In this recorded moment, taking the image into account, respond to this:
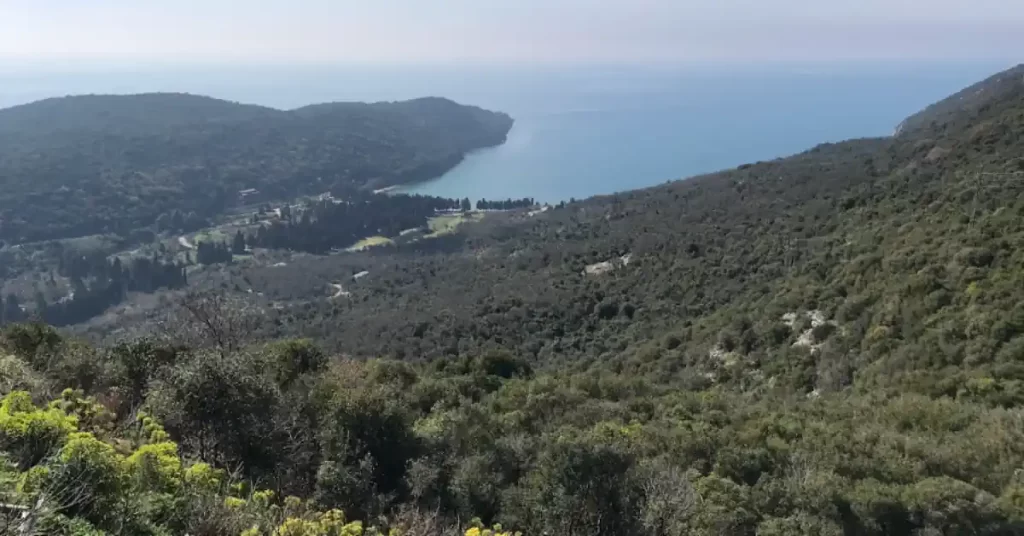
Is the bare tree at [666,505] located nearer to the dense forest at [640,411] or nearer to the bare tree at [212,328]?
the dense forest at [640,411]

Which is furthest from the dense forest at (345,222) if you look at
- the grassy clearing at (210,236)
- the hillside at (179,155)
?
the hillside at (179,155)

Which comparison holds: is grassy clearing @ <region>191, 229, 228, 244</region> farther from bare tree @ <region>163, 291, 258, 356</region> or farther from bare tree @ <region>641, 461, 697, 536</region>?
bare tree @ <region>641, 461, 697, 536</region>

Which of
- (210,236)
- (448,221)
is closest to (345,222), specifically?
(448,221)

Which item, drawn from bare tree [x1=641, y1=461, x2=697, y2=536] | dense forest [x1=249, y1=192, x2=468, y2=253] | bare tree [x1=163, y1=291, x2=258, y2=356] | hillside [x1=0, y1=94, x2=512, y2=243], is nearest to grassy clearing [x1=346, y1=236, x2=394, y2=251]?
dense forest [x1=249, y1=192, x2=468, y2=253]

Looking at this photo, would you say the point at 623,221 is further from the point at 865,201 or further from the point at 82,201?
the point at 82,201

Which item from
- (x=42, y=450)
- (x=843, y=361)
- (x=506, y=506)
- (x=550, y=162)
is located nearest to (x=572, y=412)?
(x=506, y=506)

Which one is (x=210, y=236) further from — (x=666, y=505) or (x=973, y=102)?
(x=666, y=505)
